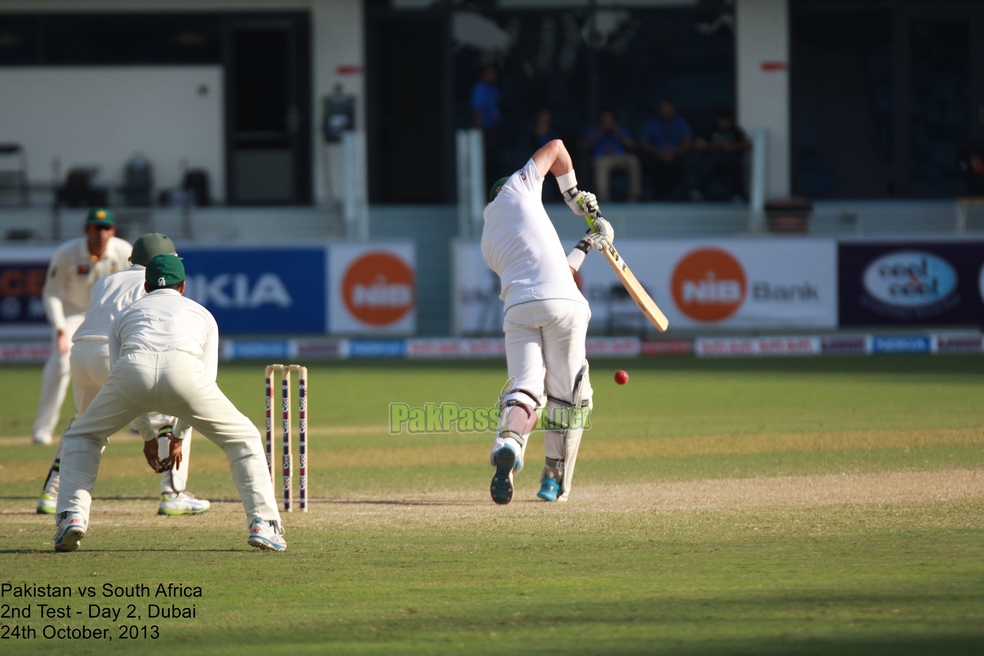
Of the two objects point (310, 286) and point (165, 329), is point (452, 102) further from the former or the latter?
point (165, 329)

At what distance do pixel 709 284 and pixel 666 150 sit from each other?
4.59 metres

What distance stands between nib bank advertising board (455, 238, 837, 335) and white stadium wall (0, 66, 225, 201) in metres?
8.11

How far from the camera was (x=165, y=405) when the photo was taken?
20.4ft

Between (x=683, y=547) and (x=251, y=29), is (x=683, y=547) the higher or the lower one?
the lower one

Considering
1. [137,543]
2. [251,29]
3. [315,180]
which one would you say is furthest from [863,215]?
[137,543]

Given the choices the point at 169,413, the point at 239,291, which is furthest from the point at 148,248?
the point at 239,291

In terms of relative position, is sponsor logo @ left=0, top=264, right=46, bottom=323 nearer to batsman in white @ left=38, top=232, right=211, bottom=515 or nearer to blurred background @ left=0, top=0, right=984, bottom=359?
blurred background @ left=0, top=0, right=984, bottom=359

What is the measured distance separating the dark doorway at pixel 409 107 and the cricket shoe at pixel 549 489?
16485mm

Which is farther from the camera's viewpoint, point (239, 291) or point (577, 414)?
point (239, 291)

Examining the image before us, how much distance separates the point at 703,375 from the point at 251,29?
41.4 feet

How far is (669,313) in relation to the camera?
1881cm

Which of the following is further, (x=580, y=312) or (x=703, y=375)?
(x=703, y=375)

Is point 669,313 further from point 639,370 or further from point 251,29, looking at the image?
point 251,29

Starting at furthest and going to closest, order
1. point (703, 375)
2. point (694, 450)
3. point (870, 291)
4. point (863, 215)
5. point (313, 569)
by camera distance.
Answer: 1. point (863, 215)
2. point (870, 291)
3. point (703, 375)
4. point (694, 450)
5. point (313, 569)
